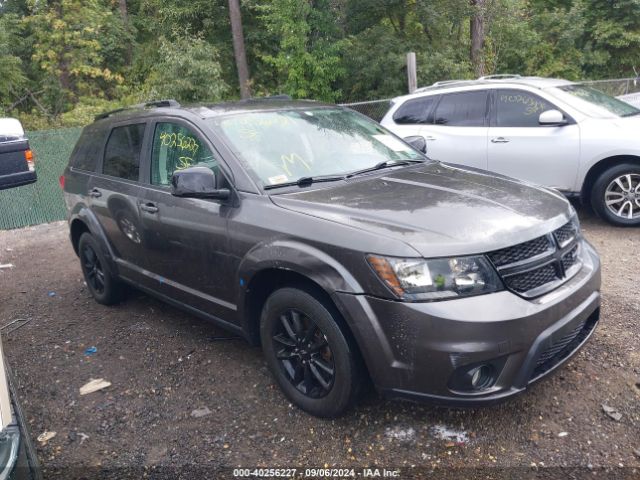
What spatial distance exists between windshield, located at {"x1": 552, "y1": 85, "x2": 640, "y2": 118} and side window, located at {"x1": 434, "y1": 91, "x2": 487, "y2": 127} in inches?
36.5

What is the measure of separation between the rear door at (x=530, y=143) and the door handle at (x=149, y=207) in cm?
458

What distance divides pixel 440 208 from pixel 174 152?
82.1 inches

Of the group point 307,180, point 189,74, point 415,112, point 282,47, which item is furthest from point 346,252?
point 282,47

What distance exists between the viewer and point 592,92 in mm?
7199

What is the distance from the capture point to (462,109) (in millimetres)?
7445

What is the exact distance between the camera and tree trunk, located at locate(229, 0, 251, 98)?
20.5 m

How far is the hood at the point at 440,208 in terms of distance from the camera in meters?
2.75

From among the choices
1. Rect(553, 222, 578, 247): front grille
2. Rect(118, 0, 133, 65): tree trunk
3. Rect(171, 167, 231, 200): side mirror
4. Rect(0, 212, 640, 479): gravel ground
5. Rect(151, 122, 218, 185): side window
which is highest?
Rect(118, 0, 133, 65): tree trunk

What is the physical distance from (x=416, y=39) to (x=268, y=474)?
1856 cm

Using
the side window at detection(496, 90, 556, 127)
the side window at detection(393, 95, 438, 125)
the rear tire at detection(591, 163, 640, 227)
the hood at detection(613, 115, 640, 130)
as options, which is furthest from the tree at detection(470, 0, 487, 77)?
the rear tire at detection(591, 163, 640, 227)

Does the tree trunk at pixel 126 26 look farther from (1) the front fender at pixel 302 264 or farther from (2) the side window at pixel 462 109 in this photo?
(1) the front fender at pixel 302 264

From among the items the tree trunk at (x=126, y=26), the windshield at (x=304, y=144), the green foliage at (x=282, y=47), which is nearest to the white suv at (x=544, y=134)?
the windshield at (x=304, y=144)

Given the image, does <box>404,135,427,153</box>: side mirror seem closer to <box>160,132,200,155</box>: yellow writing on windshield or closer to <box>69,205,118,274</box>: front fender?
<box>160,132,200,155</box>: yellow writing on windshield

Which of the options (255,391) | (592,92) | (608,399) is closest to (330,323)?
(255,391)
